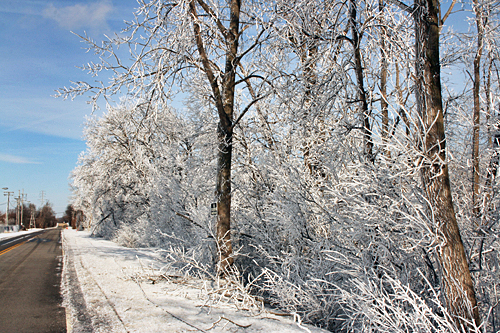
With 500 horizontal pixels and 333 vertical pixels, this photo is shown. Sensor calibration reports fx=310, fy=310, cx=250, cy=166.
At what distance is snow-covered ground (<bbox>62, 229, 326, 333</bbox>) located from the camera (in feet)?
13.4

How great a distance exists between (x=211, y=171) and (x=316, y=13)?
18.5ft

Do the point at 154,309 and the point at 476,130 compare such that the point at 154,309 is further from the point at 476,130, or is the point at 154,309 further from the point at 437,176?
the point at 476,130

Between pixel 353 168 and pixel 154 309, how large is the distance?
380 cm

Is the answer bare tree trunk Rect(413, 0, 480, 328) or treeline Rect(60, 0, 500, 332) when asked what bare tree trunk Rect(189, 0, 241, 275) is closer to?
treeline Rect(60, 0, 500, 332)

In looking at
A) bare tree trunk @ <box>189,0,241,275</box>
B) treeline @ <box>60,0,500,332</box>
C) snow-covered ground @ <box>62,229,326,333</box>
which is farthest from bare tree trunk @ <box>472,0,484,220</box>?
bare tree trunk @ <box>189,0,241,275</box>

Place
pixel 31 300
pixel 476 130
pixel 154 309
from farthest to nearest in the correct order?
pixel 31 300
pixel 154 309
pixel 476 130

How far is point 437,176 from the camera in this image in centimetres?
338

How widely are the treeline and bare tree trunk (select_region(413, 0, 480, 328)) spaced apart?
0.01 metres

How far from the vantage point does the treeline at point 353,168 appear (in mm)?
3461

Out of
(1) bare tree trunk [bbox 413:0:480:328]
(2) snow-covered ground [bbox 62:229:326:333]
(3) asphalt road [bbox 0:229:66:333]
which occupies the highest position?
(1) bare tree trunk [bbox 413:0:480:328]

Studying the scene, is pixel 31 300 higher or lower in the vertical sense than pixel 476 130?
lower

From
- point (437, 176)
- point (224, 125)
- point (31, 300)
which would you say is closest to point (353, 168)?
point (437, 176)

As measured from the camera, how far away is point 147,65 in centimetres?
695

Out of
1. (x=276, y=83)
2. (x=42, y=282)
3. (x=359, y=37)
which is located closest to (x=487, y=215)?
(x=359, y=37)
